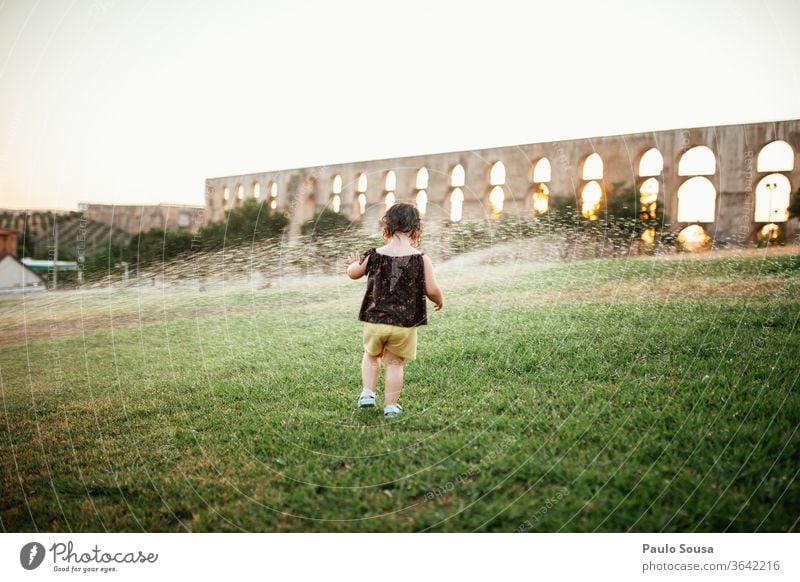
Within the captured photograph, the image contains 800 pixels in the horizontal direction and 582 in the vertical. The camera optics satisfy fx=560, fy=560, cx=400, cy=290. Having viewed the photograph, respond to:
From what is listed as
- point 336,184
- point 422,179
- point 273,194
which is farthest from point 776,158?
point 273,194

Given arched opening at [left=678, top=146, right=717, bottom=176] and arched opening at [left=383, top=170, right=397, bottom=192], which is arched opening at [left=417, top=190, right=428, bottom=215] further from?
arched opening at [left=678, top=146, right=717, bottom=176]

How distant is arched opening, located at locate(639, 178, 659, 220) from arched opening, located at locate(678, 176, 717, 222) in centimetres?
28

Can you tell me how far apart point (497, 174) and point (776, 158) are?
2.11 meters

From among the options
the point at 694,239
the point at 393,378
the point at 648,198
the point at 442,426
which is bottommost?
the point at 442,426

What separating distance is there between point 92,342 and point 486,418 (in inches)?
142

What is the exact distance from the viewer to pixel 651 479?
1977mm

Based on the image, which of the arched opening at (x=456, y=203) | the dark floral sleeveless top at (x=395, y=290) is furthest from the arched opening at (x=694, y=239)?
the dark floral sleeveless top at (x=395, y=290)

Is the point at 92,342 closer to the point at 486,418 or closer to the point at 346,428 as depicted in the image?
the point at 346,428

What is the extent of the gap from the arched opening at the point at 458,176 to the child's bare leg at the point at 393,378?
8.03ft

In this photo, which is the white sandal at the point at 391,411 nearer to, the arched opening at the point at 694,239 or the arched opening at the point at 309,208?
the arched opening at the point at 309,208

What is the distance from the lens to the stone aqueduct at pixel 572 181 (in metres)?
4.47

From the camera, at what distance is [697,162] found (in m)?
5.07

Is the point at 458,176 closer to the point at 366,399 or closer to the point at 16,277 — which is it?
the point at 366,399

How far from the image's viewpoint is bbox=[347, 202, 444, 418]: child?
2521mm
